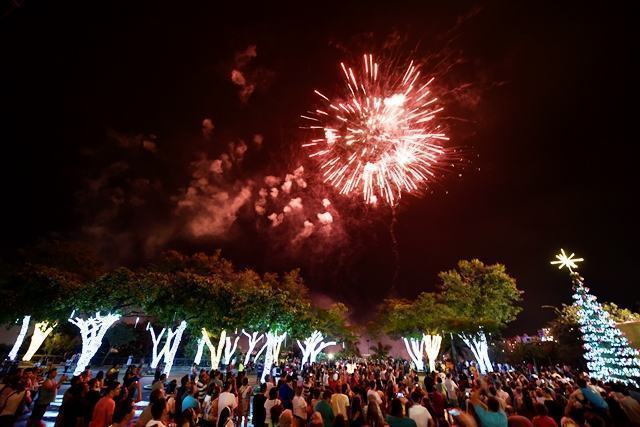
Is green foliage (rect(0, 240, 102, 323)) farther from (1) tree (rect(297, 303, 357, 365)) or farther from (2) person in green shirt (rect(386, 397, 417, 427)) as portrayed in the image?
A: (1) tree (rect(297, 303, 357, 365))

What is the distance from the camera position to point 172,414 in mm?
7180

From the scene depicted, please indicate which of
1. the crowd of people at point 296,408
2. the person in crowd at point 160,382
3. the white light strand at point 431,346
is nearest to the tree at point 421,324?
the white light strand at point 431,346

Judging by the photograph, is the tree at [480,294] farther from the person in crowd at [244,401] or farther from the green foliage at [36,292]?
the green foliage at [36,292]

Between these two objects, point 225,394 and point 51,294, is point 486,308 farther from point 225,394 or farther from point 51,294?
point 51,294

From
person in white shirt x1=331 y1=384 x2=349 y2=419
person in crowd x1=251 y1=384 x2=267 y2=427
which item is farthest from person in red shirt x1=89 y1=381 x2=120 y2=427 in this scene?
person in white shirt x1=331 y1=384 x2=349 y2=419

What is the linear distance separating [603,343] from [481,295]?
16478 mm

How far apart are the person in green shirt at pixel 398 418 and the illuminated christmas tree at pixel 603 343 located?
77.2 ft

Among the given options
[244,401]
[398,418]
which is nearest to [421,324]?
[244,401]

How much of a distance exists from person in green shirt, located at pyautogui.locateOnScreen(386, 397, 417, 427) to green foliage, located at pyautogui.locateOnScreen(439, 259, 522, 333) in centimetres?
3321

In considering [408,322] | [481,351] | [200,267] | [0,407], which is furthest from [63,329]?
[481,351]

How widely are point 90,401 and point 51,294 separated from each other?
1546 cm

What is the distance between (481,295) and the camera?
1479 inches

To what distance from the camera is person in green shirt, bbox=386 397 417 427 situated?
542 centimetres

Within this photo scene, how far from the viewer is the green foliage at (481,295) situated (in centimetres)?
3631
